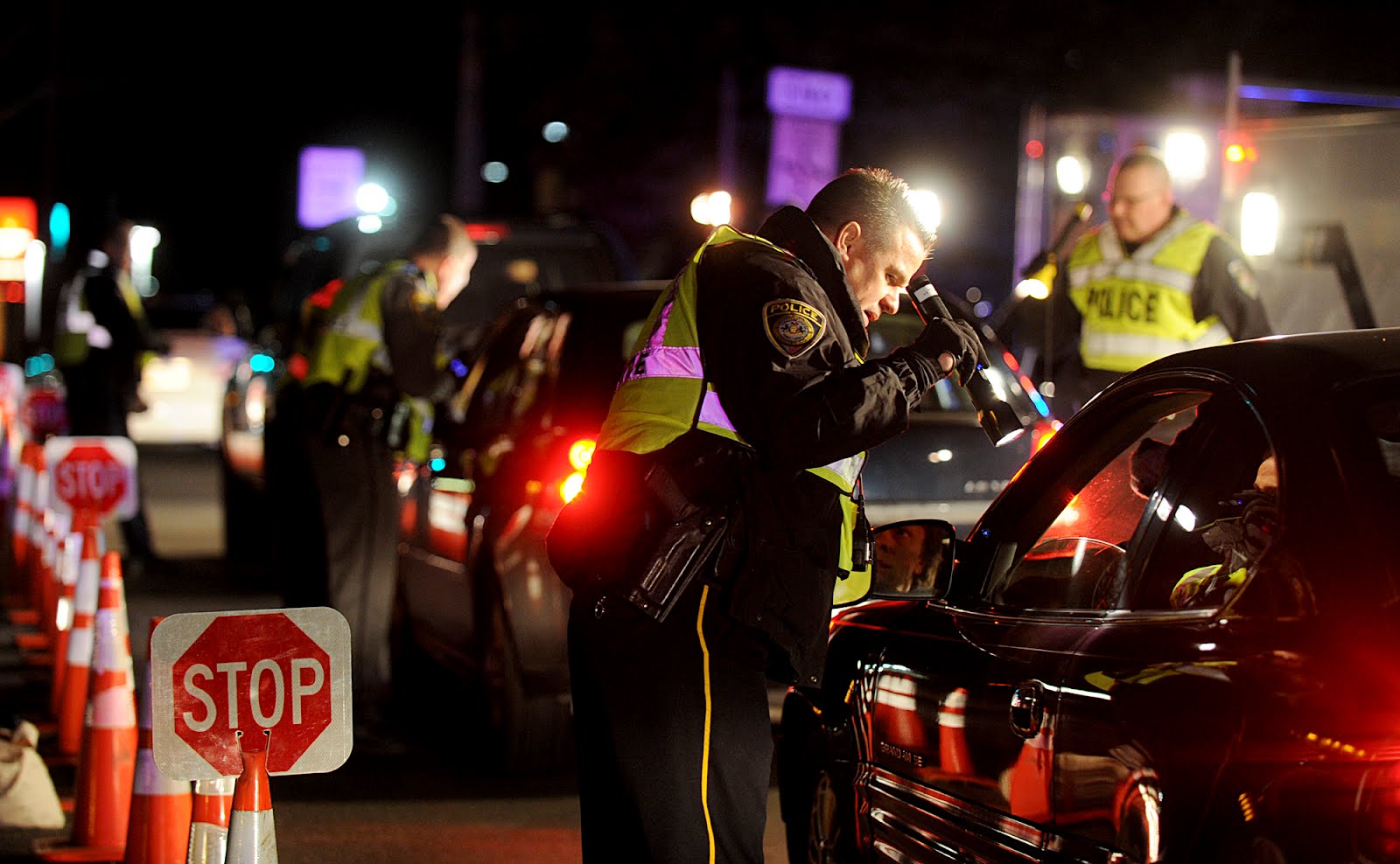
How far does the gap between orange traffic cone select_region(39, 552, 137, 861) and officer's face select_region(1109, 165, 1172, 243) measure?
148 inches

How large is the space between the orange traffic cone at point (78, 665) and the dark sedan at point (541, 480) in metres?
1.25

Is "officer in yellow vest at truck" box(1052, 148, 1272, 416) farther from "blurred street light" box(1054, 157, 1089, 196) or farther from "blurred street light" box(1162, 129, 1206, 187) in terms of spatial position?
"blurred street light" box(1162, 129, 1206, 187)

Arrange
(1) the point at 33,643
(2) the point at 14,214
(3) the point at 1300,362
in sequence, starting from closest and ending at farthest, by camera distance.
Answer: (3) the point at 1300,362 → (1) the point at 33,643 → (2) the point at 14,214

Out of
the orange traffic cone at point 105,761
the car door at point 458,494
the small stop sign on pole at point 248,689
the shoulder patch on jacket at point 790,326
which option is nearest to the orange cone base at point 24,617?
the car door at point 458,494

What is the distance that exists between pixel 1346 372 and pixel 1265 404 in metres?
0.12

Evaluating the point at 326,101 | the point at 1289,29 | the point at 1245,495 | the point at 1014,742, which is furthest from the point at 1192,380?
the point at 326,101

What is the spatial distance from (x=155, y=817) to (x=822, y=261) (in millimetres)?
2445

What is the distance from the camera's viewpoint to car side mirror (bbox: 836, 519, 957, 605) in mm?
3709

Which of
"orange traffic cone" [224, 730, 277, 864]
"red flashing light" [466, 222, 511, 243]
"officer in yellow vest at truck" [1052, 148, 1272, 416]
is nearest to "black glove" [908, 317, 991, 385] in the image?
"orange traffic cone" [224, 730, 277, 864]

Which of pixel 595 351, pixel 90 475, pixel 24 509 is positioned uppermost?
pixel 595 351

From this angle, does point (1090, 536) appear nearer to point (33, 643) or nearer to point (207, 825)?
point (207, 825)

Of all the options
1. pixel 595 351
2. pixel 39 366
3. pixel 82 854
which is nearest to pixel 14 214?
pixel 39 366

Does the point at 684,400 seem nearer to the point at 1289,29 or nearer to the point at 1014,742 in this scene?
the point at 1014,742

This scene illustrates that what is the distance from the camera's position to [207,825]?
422cm
